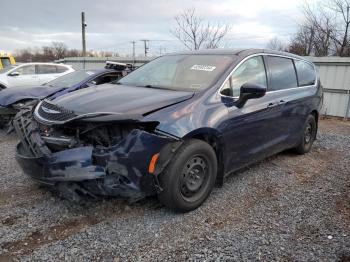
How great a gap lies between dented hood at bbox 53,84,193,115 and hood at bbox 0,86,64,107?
11.4 feet

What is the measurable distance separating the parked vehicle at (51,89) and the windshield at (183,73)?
8.62ft

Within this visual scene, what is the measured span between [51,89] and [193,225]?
17.2 feet

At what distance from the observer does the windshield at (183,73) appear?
3.95 m

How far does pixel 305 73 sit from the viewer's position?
5652mm

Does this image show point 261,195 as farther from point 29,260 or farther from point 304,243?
point 29,260

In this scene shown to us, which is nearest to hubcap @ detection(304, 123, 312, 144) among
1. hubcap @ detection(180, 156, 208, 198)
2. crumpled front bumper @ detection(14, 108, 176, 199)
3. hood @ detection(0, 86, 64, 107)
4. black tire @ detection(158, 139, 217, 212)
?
black tire @ detection(158, 139, 217, 212)

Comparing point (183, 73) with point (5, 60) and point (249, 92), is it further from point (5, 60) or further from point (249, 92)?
point (5, 60)

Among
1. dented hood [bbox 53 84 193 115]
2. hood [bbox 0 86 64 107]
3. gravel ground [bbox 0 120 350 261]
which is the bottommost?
gravel ground [bbox 0 120 350 261]

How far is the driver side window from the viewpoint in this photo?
13.0 ft

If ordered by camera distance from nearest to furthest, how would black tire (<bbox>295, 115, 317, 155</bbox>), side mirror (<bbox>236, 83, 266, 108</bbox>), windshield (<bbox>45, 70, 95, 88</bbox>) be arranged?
side mirror (<bbox>236, 83, 266, 108</bbox>), black tire (<bbox>295, 115, 317, 155</bbox>), windshield (<bbox>45, 70, 95, 88</bbox>)

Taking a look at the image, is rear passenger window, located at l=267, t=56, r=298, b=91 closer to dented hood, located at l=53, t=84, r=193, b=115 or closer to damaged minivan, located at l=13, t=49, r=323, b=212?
damaged minivan, located at l=13, t=49, r=323, b=212

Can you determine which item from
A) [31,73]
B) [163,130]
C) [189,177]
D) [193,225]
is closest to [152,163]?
[163,130]

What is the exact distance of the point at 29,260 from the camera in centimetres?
274

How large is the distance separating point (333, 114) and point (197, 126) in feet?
28.7
